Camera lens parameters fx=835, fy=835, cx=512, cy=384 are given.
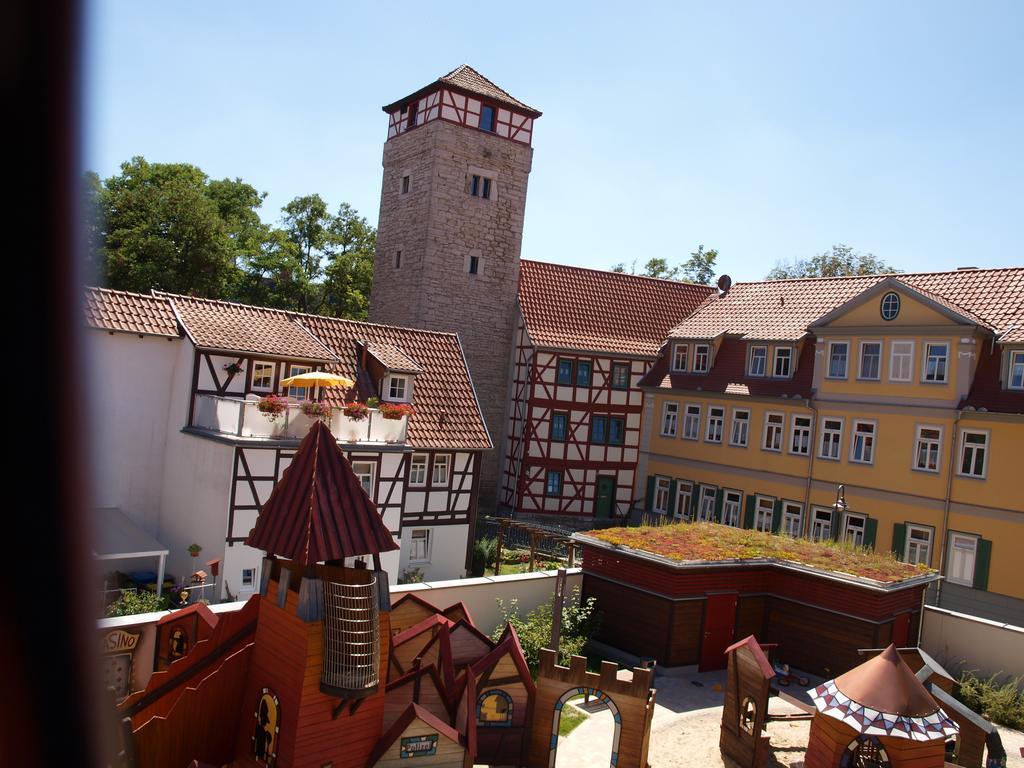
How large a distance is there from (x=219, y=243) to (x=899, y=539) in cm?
2736

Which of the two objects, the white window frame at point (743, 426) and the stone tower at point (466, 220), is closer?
the white window frame at point (743, 426)

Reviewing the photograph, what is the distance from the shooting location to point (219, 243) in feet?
113

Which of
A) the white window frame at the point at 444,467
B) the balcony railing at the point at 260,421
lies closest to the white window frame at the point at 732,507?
the white window frame at the point at 444,467

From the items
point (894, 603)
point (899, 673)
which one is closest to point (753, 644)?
point (899, 673)

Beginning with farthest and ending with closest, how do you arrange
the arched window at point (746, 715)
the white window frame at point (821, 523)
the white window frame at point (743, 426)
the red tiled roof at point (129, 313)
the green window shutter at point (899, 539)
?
the white window frame at point (743, 426), the white window frame at point (821, 523), the green window shutter at point (899, 539), the red tiled roof at point (129, 313), the arched window at point (746, 715)

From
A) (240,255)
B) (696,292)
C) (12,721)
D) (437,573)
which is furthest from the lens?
(240,255)

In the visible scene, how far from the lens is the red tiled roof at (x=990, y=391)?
20891 mm

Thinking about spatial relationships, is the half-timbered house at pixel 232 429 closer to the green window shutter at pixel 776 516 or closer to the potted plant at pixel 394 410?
the potted plant at pixel 394 410

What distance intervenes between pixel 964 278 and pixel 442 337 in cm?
1529

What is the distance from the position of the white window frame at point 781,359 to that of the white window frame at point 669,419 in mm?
3935

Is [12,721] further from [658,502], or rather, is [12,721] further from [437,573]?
[658,502]

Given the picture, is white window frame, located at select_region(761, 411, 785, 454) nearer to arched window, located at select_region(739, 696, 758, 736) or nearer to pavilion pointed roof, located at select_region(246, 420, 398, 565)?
arched window, located at select_region(739, 696, 758, 736)

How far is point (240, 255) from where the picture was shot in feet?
126

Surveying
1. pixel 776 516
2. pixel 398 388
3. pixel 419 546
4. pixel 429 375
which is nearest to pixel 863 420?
pixel 776 516
